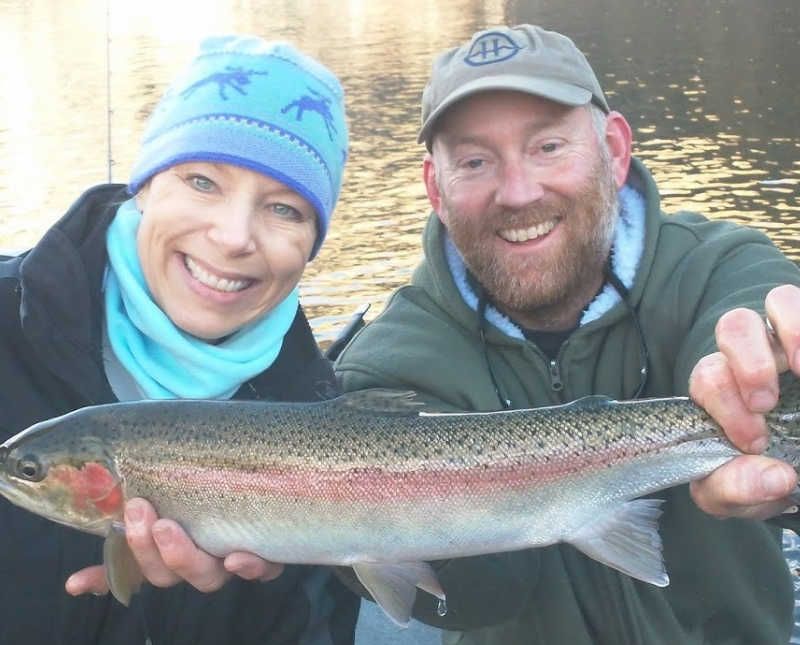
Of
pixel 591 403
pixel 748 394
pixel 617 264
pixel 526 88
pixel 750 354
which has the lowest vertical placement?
pixel 591 403

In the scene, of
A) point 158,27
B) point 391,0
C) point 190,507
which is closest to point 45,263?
point 190,507

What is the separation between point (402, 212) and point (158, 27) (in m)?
37.0

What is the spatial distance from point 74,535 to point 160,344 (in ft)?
2.14

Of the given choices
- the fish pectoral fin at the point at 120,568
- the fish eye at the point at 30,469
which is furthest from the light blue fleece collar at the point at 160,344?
the fish pectoral fin at the point at 120,568

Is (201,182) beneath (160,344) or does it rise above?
above

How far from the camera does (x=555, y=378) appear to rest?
3.57m

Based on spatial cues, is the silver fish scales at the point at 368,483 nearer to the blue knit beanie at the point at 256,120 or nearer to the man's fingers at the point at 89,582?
the man's fingers at the point at 89,582

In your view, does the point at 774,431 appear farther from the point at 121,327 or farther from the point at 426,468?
the point at 121,327

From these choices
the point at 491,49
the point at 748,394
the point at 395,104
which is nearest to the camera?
the point at 748,394

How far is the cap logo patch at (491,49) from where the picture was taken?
12.3 feet

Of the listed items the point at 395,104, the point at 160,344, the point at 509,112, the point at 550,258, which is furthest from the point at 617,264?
the point at 395,104

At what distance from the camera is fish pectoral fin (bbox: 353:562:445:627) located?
9.91ft

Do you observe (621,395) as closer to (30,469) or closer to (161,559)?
(161,559)

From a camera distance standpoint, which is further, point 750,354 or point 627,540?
point 627,540
